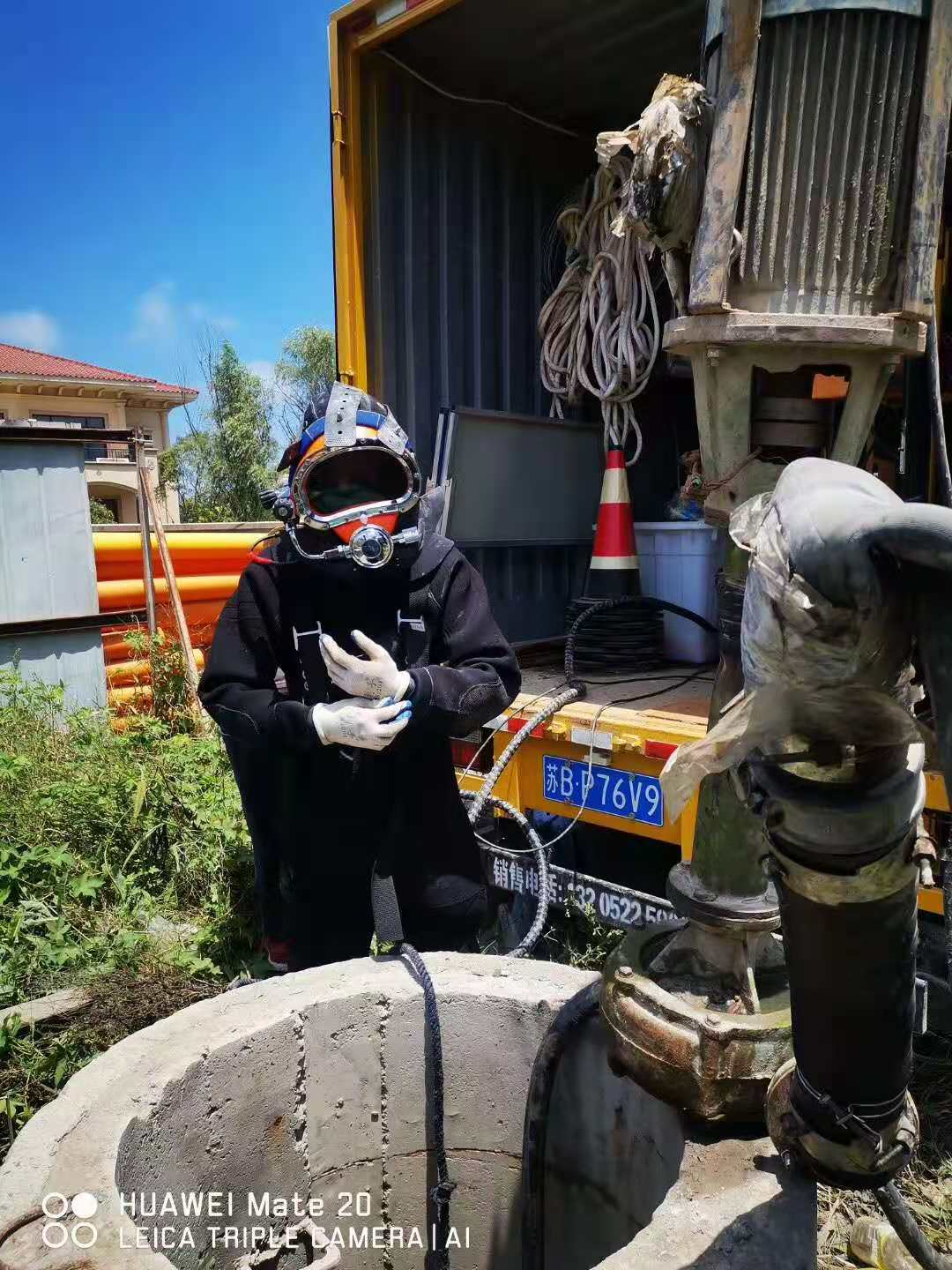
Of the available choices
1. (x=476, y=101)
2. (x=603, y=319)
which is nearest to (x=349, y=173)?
(x=476, y=101)

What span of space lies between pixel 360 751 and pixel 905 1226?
151cm

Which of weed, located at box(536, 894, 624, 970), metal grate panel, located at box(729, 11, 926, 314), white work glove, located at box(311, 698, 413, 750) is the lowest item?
Answer: weed, located at box(536, 894, 624, 970)

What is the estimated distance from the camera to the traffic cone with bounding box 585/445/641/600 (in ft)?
13.3

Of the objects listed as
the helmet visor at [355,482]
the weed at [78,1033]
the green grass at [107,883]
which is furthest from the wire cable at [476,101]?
the weed at [78,1033]

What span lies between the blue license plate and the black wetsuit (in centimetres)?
63

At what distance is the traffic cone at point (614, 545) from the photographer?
13.3 feet

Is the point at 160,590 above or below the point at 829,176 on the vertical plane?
below

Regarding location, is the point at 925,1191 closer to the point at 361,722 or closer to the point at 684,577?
the point at 361,722

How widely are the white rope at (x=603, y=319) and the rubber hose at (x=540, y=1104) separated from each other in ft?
8.92

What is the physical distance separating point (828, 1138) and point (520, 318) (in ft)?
12.8

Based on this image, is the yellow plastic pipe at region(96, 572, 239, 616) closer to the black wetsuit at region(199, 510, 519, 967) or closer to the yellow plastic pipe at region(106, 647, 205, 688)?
the yellow plastic pipe at region(106, 647, 205, 688)

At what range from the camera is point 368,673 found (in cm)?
222

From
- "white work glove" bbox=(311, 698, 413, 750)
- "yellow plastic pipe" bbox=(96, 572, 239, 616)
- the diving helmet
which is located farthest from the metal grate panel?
"yellow plastic pipe" bbox=(96, 572, 239, 616)

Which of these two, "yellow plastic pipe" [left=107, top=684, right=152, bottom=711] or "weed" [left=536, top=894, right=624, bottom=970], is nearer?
"weed" [left=536, top=894, right=624, bottom=970]
